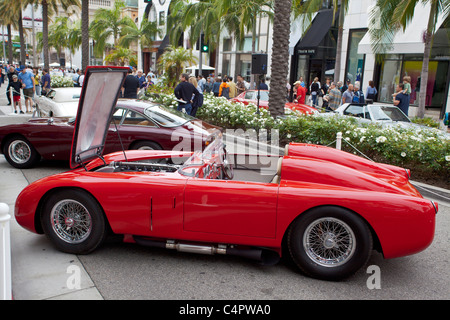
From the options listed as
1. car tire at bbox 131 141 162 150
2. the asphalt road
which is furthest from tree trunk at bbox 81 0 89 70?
the asphalt road

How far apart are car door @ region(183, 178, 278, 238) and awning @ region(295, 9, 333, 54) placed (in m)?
22.0

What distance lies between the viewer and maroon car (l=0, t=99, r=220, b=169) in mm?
7523

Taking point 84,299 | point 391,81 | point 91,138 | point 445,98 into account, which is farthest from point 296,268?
point 391,81

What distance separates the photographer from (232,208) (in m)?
3.74

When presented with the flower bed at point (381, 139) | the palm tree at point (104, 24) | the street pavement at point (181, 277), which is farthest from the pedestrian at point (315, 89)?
the palm tree at point (104, 24)

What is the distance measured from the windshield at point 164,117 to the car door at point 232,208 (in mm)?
4135

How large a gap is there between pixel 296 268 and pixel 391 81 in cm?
2008

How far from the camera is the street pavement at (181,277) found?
138 inches

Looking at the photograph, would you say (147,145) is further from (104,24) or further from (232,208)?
(104,24)

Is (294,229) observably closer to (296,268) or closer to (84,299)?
(296,268)

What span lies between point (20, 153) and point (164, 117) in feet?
9.31

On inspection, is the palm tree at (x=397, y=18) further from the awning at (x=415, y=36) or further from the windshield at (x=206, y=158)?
the windshield at (x=206, y=158)

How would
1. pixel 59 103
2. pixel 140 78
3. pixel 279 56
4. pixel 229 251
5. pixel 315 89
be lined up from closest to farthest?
pixel 229 251 < pixel 59 103 < pixel 279 56 < pixel 315 89 < pixel 140 78

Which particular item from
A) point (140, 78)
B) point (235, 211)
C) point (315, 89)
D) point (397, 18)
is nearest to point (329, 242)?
point (235, 211)
